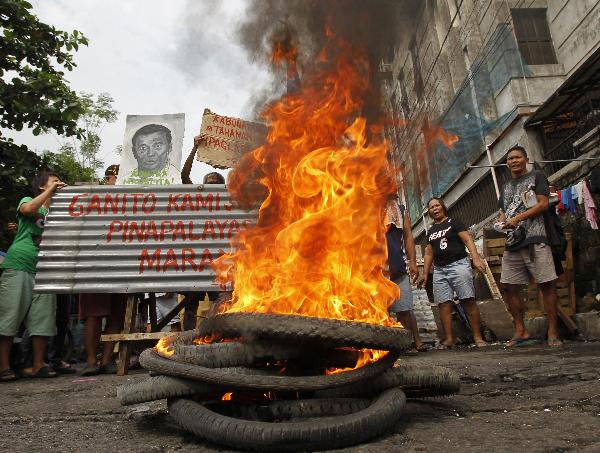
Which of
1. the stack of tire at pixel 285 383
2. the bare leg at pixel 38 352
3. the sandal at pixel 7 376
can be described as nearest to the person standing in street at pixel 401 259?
the stack of tire at pixel 285 383

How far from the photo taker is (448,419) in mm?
2201

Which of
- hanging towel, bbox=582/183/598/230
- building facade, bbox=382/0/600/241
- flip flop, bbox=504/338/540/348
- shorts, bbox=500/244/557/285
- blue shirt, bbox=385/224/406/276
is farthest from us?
building facade, bbox=382/0/600/241

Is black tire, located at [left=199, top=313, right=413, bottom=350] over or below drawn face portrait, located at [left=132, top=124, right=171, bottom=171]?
below

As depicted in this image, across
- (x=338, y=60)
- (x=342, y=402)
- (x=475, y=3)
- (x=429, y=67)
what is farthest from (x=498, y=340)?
(x=475, y=3)

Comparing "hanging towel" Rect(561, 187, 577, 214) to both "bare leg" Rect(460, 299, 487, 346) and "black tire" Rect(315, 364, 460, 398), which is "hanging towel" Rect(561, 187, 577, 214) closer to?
"bare leg" Rect(460, 299, 487, 346)

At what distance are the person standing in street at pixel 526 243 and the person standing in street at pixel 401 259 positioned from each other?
118 cm

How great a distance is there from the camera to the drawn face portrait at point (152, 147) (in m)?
7.02

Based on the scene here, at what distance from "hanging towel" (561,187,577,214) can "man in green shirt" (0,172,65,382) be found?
781cm

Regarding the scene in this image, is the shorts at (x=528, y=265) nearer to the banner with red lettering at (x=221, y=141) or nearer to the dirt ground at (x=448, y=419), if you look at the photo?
the dirt ground at (x=448, y=419)

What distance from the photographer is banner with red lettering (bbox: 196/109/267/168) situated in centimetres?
603

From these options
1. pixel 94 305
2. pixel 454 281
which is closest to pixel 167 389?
pixel 94 305

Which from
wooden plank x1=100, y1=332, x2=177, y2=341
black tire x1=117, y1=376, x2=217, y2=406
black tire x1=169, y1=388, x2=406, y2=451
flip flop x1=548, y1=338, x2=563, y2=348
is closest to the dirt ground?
black tire x1=169, y1=388, x2=406, y2=451

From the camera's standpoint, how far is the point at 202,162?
236 inches

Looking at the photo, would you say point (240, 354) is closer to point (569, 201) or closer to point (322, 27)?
point (322, 27)
